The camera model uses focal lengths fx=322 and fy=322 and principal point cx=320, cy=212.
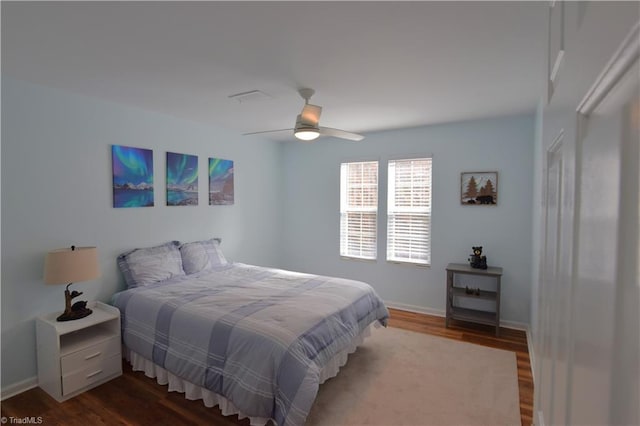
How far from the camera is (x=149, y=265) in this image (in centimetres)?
338

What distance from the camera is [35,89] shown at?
2727mm

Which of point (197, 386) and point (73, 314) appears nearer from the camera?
point (197, 386)

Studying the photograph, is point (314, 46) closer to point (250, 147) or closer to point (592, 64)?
point (592, 64)

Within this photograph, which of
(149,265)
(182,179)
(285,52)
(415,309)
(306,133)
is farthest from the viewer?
(415,309)

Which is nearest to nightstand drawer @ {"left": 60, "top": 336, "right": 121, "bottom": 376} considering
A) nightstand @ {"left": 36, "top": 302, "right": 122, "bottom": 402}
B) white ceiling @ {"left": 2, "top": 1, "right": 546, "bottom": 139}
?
nightstand @ {"left": 36, "top": 302, "right": 122, "bottom": 402}

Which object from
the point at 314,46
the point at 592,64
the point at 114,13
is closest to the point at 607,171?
the point at 592,64

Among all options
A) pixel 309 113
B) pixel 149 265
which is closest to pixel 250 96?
pixel 309 113

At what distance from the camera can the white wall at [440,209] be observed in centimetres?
381

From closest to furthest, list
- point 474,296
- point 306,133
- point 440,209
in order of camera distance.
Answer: point 306,133, point 474,296, point 440,209

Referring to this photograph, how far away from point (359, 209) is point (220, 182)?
6.79ft

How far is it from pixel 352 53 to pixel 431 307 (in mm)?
3454

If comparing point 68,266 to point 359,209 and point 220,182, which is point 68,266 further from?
point 359,209

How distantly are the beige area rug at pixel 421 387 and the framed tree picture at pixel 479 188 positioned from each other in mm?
1705

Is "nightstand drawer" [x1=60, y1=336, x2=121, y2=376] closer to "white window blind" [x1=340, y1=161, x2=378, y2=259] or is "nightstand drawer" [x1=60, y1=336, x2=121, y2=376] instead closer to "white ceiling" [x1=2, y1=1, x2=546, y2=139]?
"white ceiling" [x1=2, y1=1, x2=546, y2=139]
